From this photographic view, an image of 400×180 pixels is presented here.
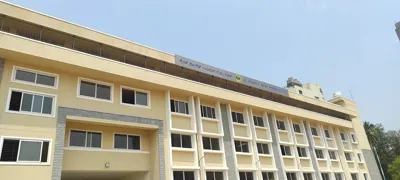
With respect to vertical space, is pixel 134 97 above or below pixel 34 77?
below

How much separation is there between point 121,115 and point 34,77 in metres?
4.43

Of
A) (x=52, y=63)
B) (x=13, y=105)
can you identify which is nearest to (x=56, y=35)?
(x=52, y=63)

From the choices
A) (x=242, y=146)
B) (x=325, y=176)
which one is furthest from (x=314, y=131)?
(x=242, y=146)

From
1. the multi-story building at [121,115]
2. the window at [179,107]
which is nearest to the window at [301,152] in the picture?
the multi-story building at [121,115]

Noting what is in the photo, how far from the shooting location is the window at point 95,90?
15109 mm

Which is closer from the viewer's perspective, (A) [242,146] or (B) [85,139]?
(B) [85,139]

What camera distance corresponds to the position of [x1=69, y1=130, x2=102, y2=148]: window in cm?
1454

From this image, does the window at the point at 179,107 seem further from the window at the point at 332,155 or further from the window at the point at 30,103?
the window at the point at 332,155

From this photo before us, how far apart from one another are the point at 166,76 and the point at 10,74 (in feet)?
Result: 25.7

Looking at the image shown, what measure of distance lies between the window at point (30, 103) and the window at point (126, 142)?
12.2 ft

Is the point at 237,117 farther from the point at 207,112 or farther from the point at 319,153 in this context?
the point at 319,153

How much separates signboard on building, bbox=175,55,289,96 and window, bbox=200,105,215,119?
253 cm

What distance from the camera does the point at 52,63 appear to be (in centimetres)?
1391

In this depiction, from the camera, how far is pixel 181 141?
1753 centimetres
